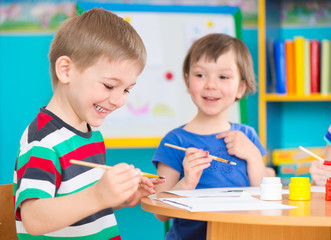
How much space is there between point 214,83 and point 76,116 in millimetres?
758

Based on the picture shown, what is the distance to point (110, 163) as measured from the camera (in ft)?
10.7

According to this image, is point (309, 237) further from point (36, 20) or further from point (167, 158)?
point (36, 20)

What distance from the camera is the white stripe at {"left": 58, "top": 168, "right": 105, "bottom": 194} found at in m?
1.18

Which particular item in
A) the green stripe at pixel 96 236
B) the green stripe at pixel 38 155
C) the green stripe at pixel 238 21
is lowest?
the green stripe at pixel 96 236

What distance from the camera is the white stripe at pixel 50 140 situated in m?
1.13

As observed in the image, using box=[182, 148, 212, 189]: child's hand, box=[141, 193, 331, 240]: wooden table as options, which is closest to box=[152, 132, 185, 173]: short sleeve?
box=[182, 148, 212, 189]: child's hand

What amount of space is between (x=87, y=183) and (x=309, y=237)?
2.12ft

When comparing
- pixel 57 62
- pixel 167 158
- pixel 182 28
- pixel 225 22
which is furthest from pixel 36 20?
pixel 57 62

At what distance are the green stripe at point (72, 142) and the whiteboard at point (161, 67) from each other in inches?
58.6

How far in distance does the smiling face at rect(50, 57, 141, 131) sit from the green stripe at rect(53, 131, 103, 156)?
47 mm

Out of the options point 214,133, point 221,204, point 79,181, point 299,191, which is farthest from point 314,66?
point 79,181

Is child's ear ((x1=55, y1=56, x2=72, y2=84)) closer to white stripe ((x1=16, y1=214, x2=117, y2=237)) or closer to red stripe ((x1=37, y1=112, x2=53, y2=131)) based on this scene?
red stripe ((x1=37, y1=112, x2=53, y2=131))

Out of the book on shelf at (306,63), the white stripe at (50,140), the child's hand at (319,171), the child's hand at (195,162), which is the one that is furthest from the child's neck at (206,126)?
the book on shelf at (306,63)

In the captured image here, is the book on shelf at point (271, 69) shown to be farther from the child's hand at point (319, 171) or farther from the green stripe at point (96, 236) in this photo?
the green stripe at point (96, 236)
